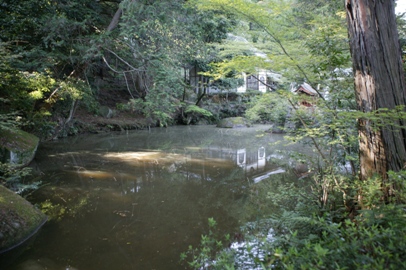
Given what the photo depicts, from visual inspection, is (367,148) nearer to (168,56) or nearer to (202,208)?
(202,208)

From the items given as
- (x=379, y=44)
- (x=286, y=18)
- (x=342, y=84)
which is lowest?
(x=342, y=84)

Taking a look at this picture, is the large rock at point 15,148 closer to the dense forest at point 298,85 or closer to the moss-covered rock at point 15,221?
the dense forest at point 298,85

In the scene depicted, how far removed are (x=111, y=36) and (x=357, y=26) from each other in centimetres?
916

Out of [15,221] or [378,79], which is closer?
[378,79]

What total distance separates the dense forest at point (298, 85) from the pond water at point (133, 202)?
51 centimetres

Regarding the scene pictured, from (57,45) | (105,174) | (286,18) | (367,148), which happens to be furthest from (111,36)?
(367,148)

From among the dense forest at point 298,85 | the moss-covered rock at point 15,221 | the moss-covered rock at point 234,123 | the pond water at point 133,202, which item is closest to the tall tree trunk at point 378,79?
the dense forest at point 298,85

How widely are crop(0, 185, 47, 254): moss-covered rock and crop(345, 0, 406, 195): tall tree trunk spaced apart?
12.3 ft

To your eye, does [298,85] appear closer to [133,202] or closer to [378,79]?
[378,79]

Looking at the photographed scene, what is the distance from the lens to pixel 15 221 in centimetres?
309

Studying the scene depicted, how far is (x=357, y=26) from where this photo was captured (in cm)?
268

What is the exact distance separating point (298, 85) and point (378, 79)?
2.07 meters

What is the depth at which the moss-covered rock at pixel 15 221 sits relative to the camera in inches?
115

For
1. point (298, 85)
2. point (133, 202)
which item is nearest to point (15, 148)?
point (133, 202)
